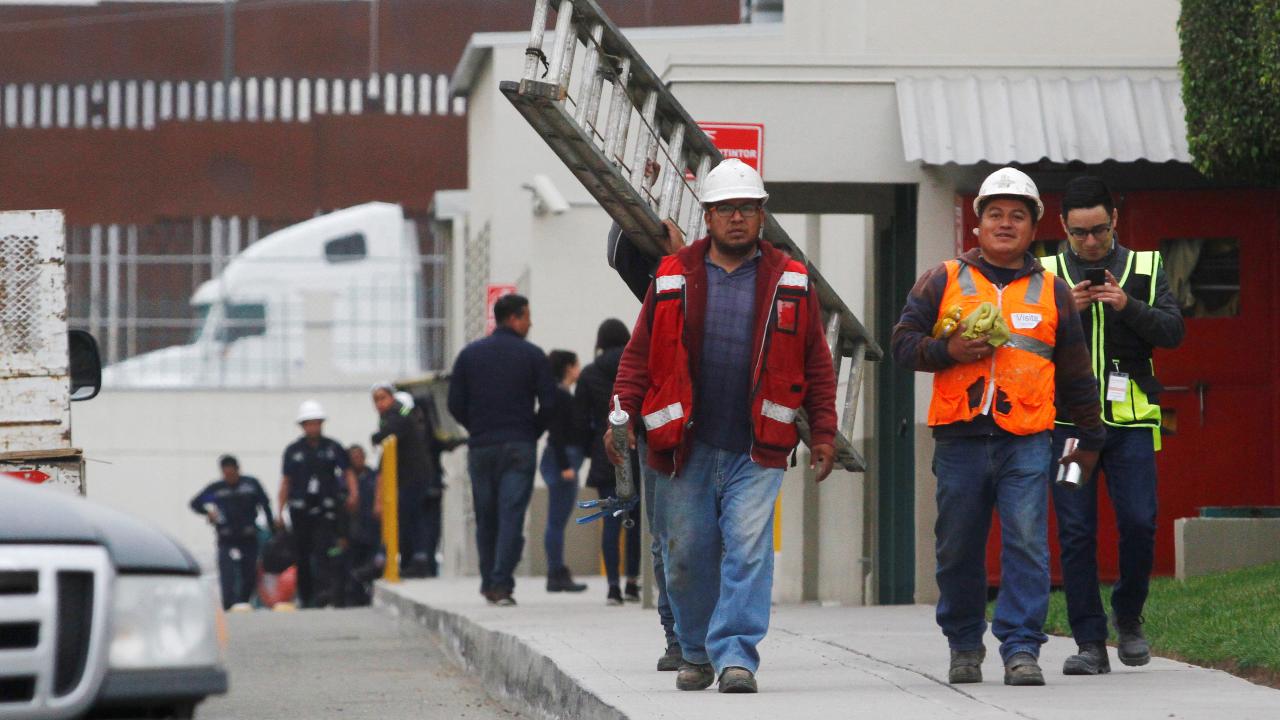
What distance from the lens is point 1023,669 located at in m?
7.43

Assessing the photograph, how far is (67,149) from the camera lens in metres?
54.0

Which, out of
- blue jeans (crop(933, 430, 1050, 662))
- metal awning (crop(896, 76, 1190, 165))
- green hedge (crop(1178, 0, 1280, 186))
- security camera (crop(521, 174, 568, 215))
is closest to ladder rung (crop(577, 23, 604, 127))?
blue jeans (crop(933, 430, 1050, 662))

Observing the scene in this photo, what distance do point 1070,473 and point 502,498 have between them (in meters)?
6.92

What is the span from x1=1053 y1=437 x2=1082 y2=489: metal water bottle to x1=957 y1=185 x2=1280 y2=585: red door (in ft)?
13.7

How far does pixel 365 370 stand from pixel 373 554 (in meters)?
14.4

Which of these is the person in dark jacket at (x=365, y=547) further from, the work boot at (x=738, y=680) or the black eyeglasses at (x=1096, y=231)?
the work boot at (x=738, y=680)

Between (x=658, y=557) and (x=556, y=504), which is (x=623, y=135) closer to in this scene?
(x=658, y=557)

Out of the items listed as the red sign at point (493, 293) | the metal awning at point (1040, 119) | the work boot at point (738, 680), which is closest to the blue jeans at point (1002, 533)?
the work boot at point (738, 680)

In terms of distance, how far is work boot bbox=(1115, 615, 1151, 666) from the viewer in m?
8.10

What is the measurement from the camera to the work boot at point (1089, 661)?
313 inches

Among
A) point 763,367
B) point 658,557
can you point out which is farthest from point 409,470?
point 763,367

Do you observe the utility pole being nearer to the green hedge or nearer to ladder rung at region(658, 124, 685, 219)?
the green hedge

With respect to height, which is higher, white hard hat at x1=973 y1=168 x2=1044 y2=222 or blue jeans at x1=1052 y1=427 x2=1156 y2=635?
white hard hat at x1=973 y1=168 x2=1044 y2=222

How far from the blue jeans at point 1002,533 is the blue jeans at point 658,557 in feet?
3.22
